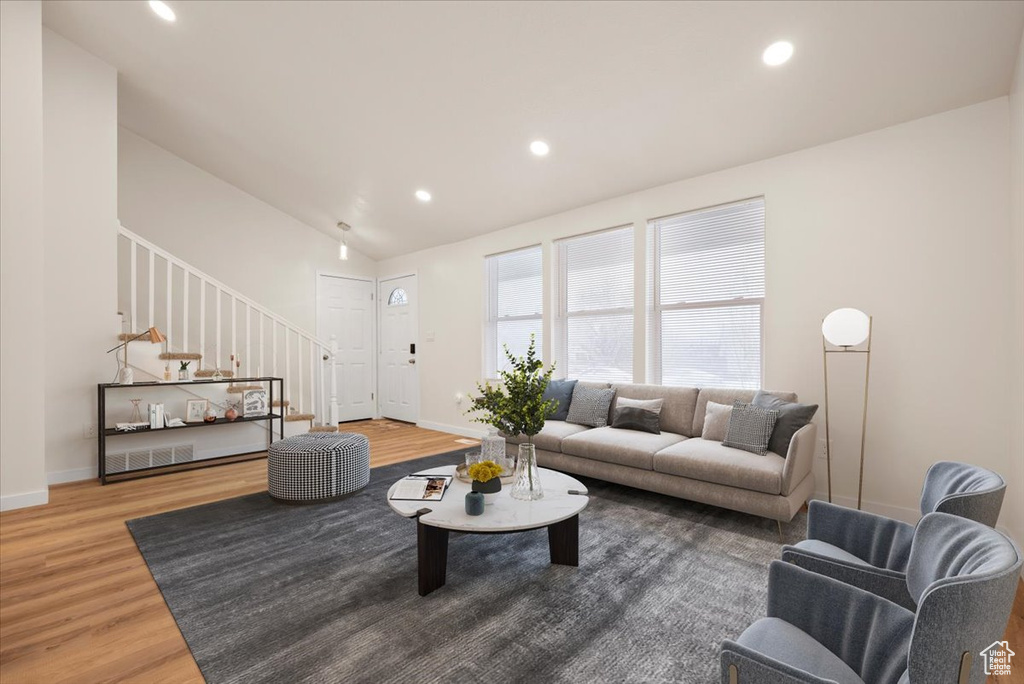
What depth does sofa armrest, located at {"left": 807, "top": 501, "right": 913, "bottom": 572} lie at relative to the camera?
1.62 metres

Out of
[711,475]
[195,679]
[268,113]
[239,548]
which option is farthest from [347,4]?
[711,475]

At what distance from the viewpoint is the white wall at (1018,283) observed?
235cm

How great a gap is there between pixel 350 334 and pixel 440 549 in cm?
553

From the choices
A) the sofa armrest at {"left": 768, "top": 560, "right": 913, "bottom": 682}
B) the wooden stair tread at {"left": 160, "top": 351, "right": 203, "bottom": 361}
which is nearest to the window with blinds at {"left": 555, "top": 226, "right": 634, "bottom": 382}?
the sofa armrest at {"left": 768, "top": 560, "right": 913, "bottom": 682}

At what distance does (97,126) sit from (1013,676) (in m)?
6.91

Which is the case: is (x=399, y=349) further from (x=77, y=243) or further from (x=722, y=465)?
(x=722, y=465)

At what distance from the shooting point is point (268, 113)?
A: 4230 mm

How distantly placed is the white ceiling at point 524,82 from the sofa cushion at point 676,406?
1.93m

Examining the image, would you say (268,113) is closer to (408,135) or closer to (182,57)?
(182,57)

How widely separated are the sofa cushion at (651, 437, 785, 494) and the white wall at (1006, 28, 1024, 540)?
110cm

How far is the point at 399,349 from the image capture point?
7.05 metres

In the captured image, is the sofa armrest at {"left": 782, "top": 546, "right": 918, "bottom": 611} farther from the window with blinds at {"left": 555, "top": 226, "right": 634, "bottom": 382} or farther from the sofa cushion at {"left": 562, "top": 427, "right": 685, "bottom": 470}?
the window with blinds at {"left": 555, "top": 226, "right": 634, "bottom": 382}

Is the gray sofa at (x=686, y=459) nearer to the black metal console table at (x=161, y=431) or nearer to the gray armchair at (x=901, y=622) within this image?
the gray armchair at (x=901, y=622)

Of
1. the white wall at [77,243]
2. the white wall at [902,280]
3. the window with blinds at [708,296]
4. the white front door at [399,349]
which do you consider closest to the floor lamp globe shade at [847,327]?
the white wall at [902,280]
